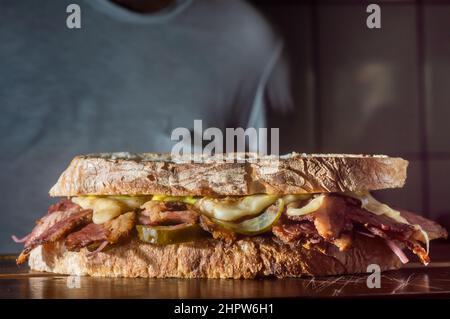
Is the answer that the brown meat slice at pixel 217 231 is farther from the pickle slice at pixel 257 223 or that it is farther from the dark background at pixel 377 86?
the dark background at pixel 377 86

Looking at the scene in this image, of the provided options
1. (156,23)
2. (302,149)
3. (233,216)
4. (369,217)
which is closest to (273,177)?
(233,216)

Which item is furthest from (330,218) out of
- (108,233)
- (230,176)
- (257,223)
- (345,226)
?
(108,233)

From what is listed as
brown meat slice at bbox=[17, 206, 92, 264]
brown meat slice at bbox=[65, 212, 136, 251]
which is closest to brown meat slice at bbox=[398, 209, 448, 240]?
brown meat slice at bbox=[65, 212, 136, 251]

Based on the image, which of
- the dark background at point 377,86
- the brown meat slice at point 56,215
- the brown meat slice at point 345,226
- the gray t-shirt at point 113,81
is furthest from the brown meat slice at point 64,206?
the dark background at point 377,86

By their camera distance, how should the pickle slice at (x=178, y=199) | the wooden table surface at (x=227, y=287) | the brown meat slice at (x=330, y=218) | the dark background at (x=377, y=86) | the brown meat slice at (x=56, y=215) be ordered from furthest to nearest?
1. the dark background at (x=377, y=86)
2. the brown meat slice at (x=56, y=215)
3. the pickle slice at (x=178, y=199)
4. the brown meat slice at (x=330, y=218)
5. the wooden table surface at (x=227, y=287)

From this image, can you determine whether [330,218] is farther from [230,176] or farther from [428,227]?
[428,227]

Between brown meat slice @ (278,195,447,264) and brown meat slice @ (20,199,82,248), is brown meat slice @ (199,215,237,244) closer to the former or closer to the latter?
brown meat slice @ (278,195,447,264)

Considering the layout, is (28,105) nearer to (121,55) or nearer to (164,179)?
(121,55)
